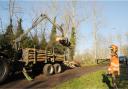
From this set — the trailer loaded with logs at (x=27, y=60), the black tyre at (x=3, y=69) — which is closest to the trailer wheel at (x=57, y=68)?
the trailer loaded with logs at (x=27, y=60)

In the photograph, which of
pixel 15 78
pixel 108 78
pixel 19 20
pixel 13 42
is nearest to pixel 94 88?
pixel 108 78

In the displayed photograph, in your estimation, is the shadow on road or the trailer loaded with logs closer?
the shadow on road

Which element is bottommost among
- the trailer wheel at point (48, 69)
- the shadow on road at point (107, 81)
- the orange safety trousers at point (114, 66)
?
the shadow on road at point (107, 81)

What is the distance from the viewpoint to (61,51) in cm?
2627

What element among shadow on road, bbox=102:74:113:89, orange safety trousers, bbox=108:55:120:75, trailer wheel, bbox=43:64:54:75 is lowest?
shadow on road, bbox=102:74:113:89

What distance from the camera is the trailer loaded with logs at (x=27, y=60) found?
17870 mm

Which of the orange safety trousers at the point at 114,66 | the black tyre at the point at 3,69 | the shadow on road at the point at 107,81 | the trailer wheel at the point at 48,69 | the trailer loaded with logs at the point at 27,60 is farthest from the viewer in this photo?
the trailer wheel at the point at 48,69

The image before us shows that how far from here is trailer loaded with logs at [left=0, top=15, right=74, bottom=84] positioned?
17.9 m

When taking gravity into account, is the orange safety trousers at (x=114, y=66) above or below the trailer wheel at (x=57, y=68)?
above

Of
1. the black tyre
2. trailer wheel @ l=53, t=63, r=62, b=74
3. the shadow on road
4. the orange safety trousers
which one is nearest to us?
the orange safety trousers

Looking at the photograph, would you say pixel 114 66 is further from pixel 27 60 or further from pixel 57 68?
pixel 57 68

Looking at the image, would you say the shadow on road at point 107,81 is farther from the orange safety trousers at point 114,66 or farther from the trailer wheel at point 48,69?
the trailer wheel at point 48,69

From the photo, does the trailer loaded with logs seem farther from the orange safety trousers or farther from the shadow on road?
Answer: the orange safety trousers

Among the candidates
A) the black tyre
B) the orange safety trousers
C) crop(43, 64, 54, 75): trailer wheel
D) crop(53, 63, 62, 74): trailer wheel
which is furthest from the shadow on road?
the black tyre
